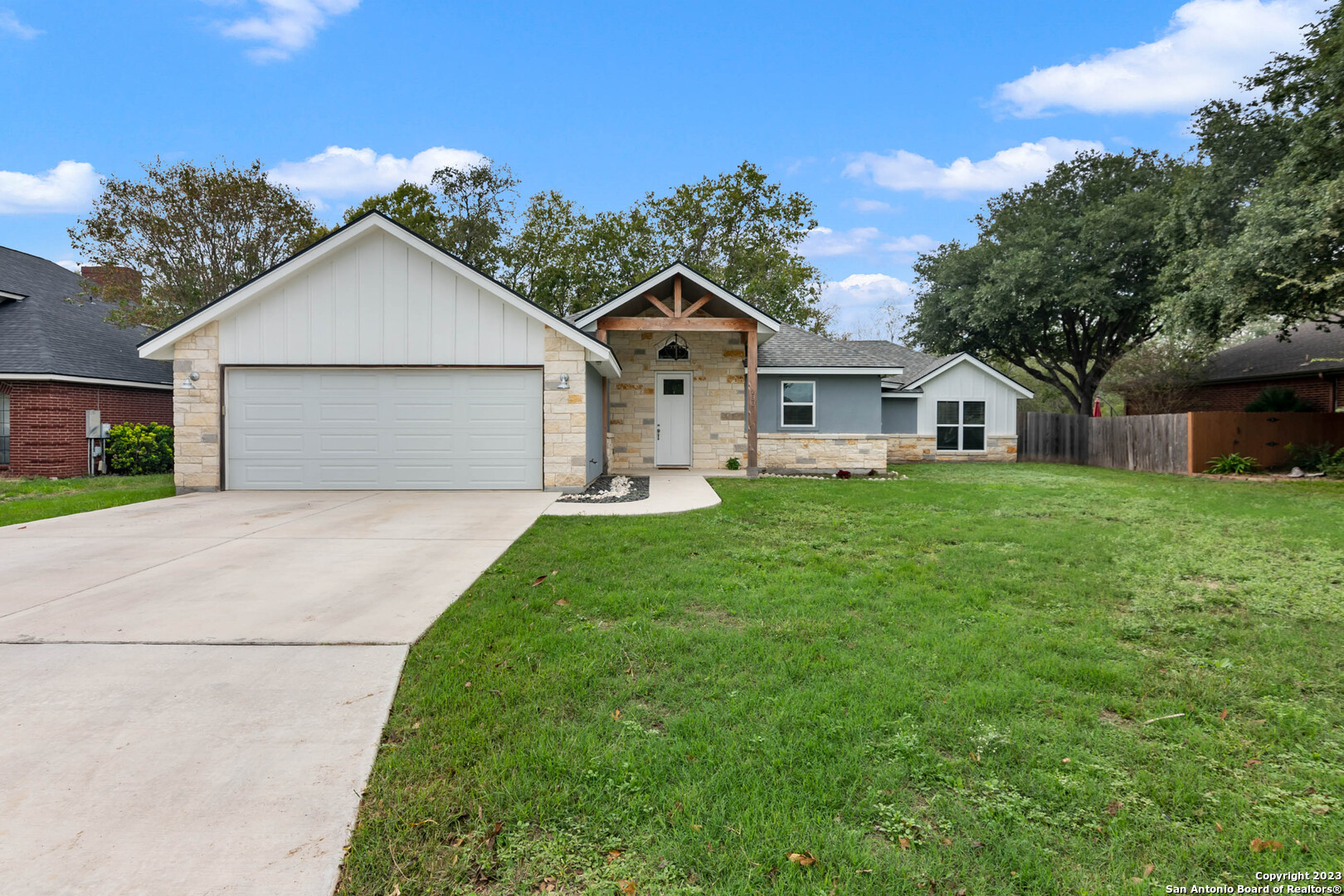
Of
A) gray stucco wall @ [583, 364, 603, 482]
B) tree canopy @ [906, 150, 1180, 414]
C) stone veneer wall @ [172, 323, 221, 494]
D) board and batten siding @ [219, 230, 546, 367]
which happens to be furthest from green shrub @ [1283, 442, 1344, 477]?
stone veneer wall @ [172, 323, 221, 494]

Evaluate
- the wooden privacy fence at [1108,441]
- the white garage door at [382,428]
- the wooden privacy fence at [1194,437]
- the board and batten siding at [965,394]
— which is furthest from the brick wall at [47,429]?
the wooden privacy fence at [1194,437]

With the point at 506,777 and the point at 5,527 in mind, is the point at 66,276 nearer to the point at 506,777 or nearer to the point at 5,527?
the point at 5,527

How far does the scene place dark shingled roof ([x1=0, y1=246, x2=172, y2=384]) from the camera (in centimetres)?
1574

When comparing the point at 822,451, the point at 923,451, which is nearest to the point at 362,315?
the point at 822,451

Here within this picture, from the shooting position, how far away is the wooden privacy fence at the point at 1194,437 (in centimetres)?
1703

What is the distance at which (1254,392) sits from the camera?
22266mm

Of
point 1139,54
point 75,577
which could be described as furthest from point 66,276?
point 1139,54

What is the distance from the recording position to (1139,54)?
1673 centimetres

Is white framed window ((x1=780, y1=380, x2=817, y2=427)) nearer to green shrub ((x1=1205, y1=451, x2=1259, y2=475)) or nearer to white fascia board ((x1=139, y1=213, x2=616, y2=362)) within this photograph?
white fascia board ((x1=139, y1=213, x2=616, y2=362))

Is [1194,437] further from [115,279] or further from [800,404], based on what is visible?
[115,279]

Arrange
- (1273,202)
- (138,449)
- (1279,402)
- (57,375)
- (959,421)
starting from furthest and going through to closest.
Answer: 1. (959,421)
2. (1279,402)
3. (138,449)
4. (57,375)
5. (1273,202)

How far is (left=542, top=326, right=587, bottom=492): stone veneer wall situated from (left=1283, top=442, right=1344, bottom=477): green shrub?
57.9ft

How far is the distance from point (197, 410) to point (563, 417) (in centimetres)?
658

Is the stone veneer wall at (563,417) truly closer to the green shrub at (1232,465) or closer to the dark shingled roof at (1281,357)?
the green shrub at (1232,465)
